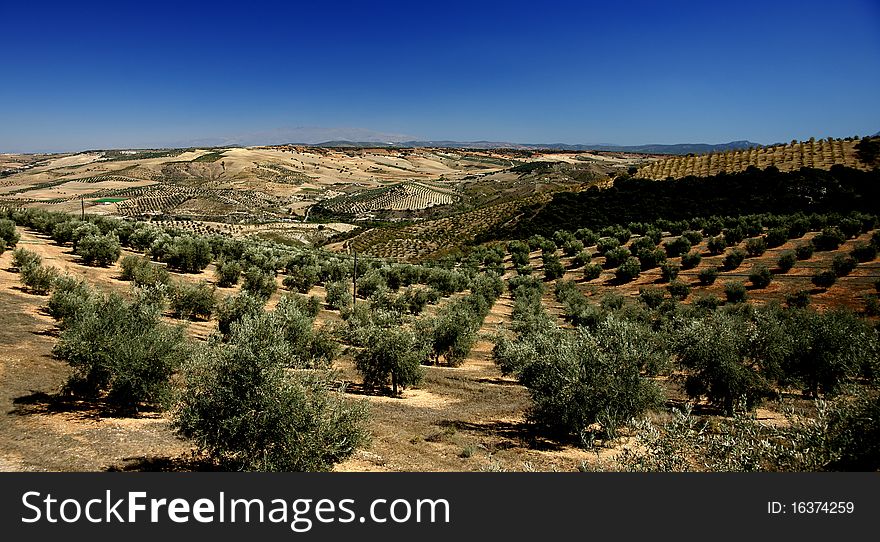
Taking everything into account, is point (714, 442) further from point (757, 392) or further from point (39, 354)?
point (39, 354)

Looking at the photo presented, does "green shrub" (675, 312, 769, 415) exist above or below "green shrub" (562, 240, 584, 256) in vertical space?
above

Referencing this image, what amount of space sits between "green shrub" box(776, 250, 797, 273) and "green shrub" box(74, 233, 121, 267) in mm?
57187

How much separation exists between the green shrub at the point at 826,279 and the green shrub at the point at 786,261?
4261 mm

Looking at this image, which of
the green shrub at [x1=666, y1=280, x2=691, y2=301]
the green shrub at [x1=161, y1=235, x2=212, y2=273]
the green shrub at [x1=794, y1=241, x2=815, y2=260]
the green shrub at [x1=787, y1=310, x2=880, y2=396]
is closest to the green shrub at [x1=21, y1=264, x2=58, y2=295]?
the green shrub at [x1=161, y1=235, x2=212, y2=273]

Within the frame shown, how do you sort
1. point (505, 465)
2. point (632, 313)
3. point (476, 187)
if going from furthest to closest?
point (476, 187) < point (632, 313) < point (505, 465)

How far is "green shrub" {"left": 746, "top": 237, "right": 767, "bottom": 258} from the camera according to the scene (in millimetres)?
49425

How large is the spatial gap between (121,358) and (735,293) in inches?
1757

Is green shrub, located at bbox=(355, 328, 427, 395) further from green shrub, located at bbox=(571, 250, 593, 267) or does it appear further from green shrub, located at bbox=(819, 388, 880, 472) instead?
green shrub, located at bbox=(571, 250, 593, 267)

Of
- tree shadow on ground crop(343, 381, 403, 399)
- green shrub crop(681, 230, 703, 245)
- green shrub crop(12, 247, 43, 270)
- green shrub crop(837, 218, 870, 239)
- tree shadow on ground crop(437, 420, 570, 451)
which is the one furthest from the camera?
green shrub crop(681, 230, 703, 245)

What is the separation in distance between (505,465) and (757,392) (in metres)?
9.68

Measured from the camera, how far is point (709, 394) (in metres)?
15.3

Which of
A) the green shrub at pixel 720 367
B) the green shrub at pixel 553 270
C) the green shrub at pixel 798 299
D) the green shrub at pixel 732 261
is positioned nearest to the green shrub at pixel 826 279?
the green shrub at pixel 798 299

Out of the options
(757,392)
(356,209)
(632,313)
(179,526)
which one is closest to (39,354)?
(179,526)

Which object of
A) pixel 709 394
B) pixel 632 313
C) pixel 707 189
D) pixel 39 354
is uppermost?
pixel 707 189
